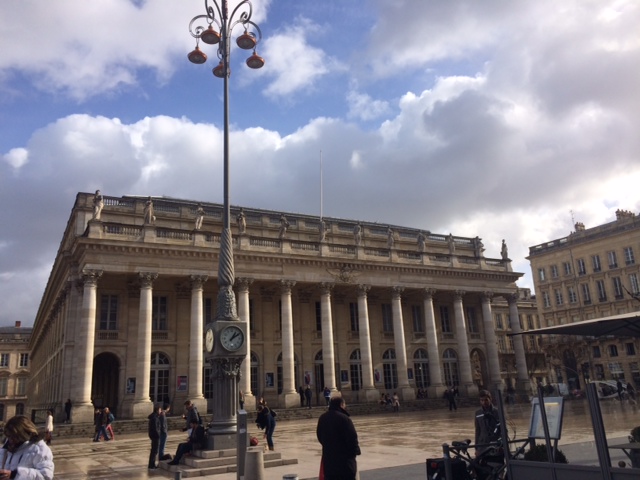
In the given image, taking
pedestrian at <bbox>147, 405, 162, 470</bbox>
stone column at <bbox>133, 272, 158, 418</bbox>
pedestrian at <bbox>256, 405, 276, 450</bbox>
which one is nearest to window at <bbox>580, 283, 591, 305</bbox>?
stone column at <bbox>133, 272, 158, 418</bbox>

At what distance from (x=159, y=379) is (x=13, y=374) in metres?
61.5

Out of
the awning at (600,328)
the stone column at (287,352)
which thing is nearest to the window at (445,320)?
the stone column at (287,352)

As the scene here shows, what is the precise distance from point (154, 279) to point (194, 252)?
285 centimetres

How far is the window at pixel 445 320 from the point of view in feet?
151

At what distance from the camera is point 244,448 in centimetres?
1107

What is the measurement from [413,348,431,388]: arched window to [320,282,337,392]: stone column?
912 centimetres

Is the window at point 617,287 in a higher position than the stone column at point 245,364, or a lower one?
higher

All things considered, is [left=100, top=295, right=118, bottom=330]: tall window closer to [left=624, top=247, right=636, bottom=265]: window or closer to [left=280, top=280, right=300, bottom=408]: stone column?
[left=280, top=280, right=300, bottom=408]: stone column

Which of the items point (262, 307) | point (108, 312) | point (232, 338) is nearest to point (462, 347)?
point (262, 307)

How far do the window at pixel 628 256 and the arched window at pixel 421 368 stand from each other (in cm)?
2439

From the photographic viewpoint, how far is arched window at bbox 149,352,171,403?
1304 inches

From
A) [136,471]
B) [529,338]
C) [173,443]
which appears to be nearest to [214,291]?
[173,443]

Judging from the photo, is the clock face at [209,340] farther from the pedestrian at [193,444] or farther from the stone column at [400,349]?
the stone column at [400,349]

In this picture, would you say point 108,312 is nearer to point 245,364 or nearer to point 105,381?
point 105,381
